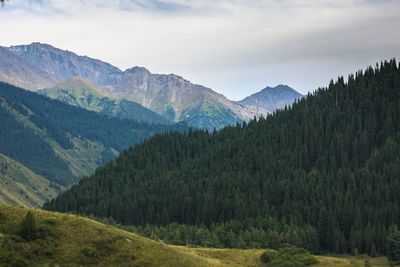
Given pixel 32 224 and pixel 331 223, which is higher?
pixel 32 224

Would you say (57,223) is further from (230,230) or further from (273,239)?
(230,230)

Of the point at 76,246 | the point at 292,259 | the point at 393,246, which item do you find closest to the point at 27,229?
the point at 76,246

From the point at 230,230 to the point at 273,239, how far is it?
91.9 ft

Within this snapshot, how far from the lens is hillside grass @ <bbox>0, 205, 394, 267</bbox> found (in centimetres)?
6712

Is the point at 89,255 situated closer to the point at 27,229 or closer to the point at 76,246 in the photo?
the point at 76,246

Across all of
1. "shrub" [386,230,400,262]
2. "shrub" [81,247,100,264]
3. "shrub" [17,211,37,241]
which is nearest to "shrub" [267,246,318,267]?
"shrub" [81,247,100,264]

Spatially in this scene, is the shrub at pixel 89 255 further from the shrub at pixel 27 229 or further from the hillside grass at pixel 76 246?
the shrub at pixel 27 229

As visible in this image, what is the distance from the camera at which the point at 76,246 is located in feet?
238

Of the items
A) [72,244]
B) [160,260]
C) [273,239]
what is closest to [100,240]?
[72,244]

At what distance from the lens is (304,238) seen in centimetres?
17425

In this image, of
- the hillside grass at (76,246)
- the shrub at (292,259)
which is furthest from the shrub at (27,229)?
the shrub at (292,259)

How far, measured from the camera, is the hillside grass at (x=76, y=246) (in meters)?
67.1

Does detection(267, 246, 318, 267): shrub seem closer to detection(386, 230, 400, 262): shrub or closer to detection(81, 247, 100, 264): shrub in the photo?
detection(81, 247, 100, 264): shrub

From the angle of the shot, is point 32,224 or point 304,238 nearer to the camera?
point 32,224
